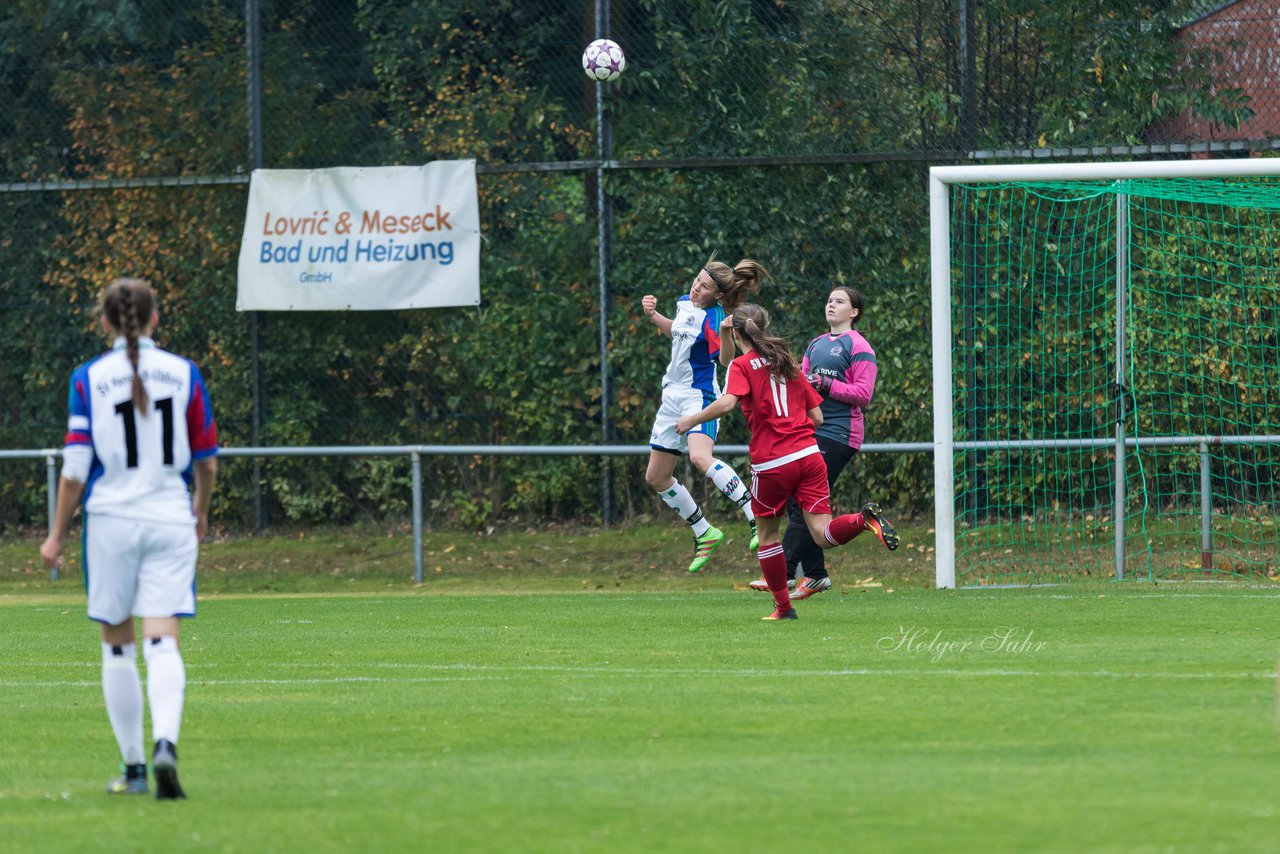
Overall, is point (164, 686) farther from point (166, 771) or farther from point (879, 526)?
point (879, 526)

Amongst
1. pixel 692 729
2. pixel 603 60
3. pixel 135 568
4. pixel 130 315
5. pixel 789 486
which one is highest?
pixel 603 60

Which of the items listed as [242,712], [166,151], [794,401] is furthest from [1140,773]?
[166,151]

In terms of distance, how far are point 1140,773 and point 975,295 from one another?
9478 millimetres

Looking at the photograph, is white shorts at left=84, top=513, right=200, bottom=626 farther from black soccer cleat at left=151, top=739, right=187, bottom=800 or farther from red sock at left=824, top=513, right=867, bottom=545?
red sock at left=824, top=513, right=867, bottom=545

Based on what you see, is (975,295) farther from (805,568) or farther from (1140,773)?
(1140,773)

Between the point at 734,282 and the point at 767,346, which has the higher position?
the point at 734,282

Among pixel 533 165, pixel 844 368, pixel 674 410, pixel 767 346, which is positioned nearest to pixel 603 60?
pixel 533 165

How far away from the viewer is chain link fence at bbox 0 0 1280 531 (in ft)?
50.2

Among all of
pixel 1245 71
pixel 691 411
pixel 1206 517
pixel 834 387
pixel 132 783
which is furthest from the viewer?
pixel 1245 71

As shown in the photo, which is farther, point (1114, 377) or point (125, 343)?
point (1114, 377)

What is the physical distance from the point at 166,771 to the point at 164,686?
0.28 metres

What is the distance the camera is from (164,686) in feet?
19.3

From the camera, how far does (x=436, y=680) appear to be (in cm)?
870

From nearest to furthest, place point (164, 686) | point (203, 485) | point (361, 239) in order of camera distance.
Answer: point (164, 686) → point (203, 485) → point (361, 239)
